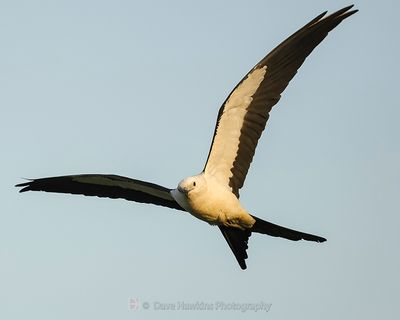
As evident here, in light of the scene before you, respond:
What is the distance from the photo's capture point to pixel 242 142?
50.1 feet

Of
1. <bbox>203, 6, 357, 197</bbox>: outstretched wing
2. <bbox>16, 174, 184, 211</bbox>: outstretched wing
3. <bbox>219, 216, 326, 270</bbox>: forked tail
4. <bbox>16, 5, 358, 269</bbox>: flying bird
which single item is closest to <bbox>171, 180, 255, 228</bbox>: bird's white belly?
<bbox>16, 5, 358, 269</bbox>: flying bird

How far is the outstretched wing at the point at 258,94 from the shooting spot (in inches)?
591

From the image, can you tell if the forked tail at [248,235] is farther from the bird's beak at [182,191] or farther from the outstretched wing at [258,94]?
the bird's beak at [182,191]

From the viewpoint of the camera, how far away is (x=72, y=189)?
16.6 metres

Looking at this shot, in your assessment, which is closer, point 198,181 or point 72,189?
point 198,181

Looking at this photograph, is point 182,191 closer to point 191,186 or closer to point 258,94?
point 191,186

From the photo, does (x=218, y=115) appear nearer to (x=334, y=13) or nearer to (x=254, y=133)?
(x=254, y=133)

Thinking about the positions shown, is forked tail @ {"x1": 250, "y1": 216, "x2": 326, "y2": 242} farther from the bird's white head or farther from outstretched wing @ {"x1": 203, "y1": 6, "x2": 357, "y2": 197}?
the bird's white head

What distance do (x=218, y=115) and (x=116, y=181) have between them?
6.81 feet

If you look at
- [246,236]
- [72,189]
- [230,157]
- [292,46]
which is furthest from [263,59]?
[72,189]

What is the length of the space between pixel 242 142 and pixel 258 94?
736 millimetres

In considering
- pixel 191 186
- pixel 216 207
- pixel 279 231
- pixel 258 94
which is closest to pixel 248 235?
pixel 279 231

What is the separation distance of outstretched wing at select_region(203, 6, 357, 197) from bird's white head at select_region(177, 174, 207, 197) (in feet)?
1.81

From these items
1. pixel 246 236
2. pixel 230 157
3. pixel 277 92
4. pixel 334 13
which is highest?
pixel 334 13
